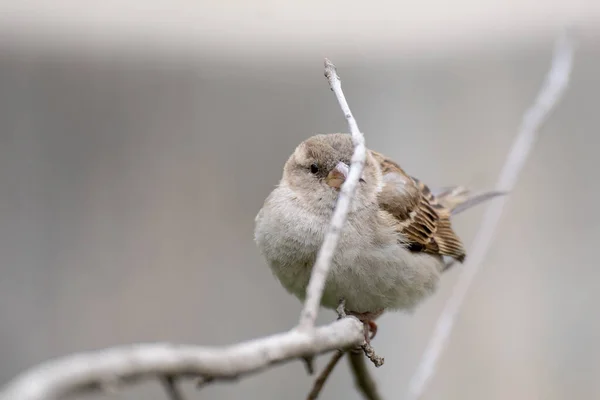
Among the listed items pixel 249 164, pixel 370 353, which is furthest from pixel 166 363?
pixel 249 164

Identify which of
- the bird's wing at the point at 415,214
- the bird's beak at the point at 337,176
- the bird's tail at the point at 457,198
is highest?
the bird's tail at the point at 457,198

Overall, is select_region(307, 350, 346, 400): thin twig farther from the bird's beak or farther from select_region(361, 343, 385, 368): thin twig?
the bird's beak

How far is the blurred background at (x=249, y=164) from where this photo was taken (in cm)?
377

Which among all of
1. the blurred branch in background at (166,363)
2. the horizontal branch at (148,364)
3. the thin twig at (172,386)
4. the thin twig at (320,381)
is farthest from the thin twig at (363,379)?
the thin twig at (172,386)

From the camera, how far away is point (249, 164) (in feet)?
13.2

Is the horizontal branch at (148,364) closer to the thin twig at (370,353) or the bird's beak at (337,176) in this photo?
the thin twig at (370,353)

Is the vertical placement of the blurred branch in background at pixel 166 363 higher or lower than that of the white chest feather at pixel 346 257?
lower

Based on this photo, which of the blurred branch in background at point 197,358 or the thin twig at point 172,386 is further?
the thin twig at point 172,386

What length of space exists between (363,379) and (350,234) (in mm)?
446

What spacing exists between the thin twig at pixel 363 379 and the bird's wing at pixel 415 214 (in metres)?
0.48

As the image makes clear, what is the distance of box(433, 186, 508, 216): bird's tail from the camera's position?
3.21 meters

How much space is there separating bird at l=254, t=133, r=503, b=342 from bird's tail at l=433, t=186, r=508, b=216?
→ 0.51 metres

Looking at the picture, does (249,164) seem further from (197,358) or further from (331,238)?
(197,358)

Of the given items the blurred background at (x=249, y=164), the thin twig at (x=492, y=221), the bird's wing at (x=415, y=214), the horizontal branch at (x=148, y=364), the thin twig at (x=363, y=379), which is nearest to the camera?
the horizontal branch at (x=148, y=364)
